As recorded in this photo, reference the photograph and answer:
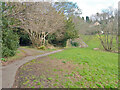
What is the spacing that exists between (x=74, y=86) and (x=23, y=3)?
3563mm

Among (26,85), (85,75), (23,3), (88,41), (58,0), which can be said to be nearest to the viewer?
(26,85)

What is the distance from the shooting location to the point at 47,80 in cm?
360

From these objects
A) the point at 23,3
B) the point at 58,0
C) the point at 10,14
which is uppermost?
the point at 58,0

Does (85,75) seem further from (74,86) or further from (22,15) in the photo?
(22,15)

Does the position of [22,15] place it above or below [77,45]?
above

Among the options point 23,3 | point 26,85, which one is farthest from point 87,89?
point 23,3

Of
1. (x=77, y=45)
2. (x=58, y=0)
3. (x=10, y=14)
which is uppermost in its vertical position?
(x=58, y=0)

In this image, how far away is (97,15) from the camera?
13.6 meters

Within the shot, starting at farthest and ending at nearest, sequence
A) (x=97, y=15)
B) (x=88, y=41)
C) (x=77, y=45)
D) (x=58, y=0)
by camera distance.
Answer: (x=88, y=41) → (x=77, y=45) → (x=97, y=15) → (x=58, y=0)

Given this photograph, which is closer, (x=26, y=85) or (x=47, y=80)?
(x=26, y=85)

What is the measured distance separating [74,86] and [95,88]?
31.2 inches

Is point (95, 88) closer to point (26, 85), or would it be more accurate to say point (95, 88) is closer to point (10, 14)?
point (26, 85)

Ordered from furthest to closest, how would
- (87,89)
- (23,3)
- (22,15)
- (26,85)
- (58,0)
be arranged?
(58,0)
(22,15)
(23,3)
(87,89)
(26,85)

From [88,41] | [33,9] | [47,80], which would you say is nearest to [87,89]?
[47,80]
